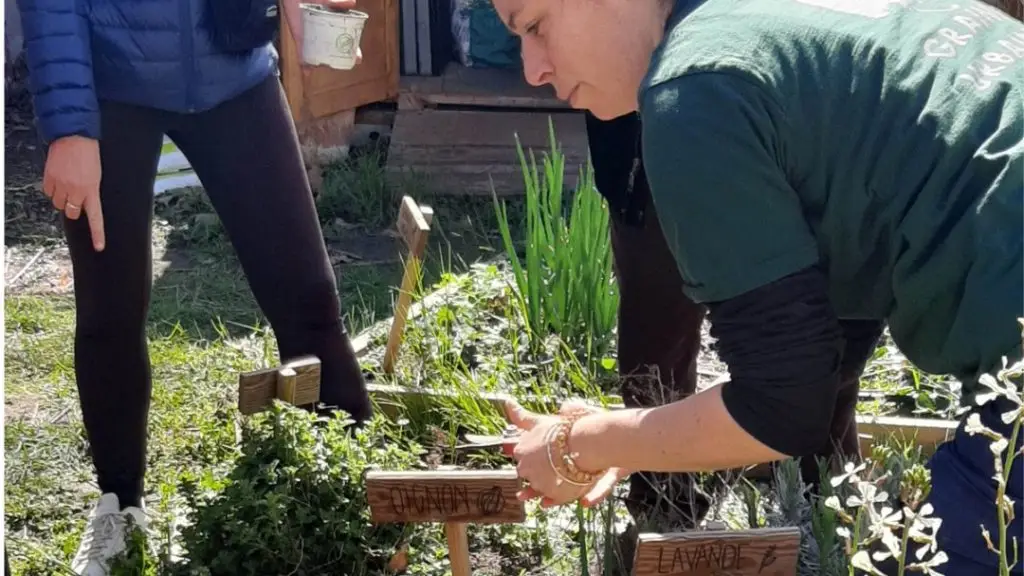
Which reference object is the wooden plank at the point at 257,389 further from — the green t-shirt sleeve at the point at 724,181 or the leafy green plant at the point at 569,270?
the green t-shirt sleeve at the point at 724,181

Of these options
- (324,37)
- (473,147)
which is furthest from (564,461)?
(473,147)

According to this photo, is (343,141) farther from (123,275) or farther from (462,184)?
(123,275)

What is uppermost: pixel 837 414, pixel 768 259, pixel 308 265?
pixel 768 259

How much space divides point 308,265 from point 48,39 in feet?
2.42

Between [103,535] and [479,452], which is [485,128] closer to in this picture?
[479,452]

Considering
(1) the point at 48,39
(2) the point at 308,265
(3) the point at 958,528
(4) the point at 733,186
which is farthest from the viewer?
(2) the point at 308,265

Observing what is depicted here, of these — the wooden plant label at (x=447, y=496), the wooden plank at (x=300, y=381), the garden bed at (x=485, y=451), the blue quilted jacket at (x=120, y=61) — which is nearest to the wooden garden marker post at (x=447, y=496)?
the wooden plant label at (x=447, y=496)

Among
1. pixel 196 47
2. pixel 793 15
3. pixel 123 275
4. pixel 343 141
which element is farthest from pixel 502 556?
pixel 343 141

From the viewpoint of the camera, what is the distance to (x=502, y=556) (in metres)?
2.97

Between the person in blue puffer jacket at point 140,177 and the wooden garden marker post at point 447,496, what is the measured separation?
86 centimetres

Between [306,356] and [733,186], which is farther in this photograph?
[306,356]

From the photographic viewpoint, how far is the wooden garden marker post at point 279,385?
2.68m

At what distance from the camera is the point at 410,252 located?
134 inches

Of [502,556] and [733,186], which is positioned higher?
[733,186]
